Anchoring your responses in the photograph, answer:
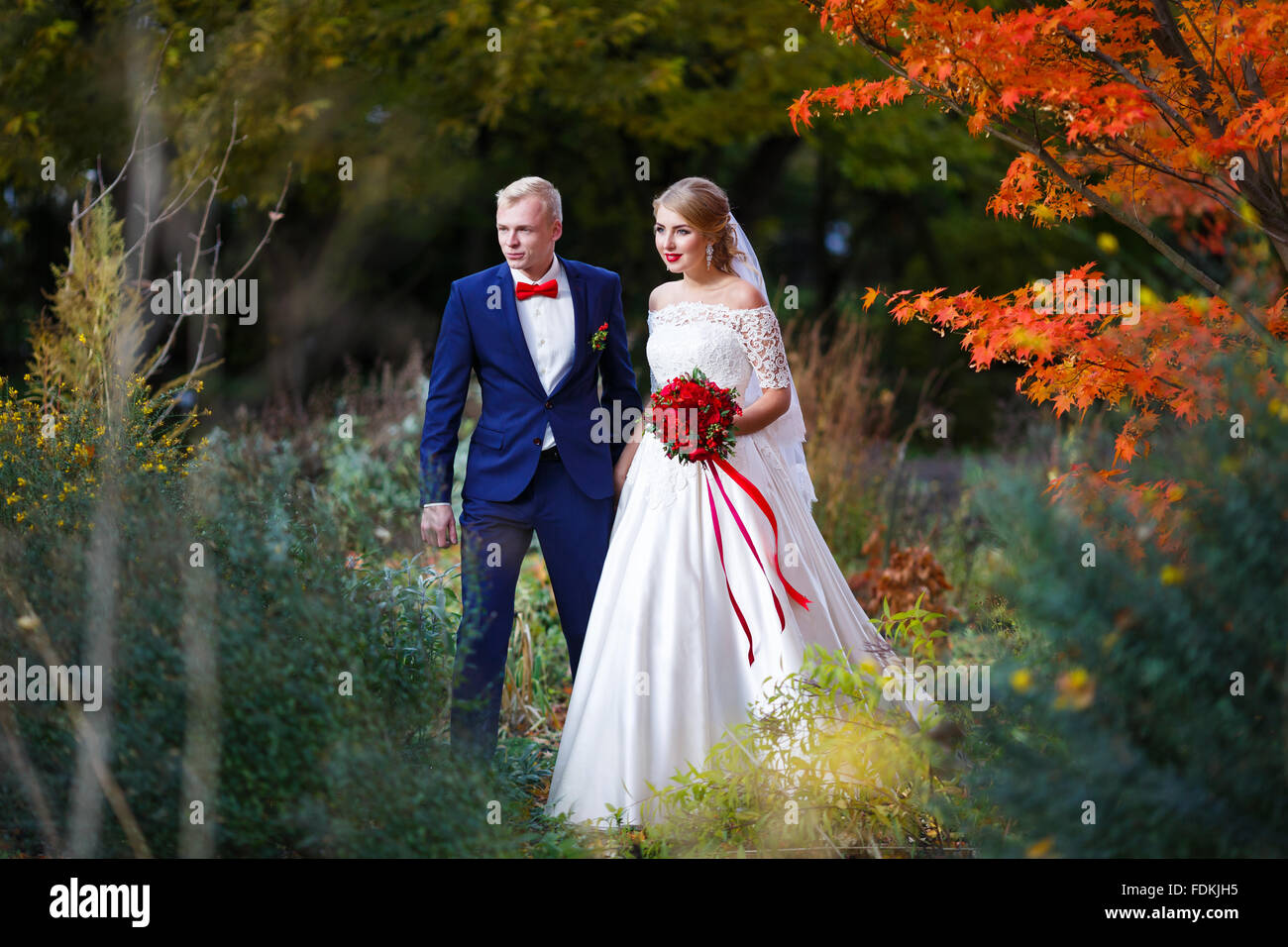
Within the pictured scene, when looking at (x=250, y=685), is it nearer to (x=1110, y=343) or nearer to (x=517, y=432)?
(x=517, y=432)

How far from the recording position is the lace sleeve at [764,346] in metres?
3.92

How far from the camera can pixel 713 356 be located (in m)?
3.92

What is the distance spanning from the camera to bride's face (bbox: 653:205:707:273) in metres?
3.91

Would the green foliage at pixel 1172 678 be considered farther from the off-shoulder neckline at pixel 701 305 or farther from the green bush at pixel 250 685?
the green bush at pixel 250 685

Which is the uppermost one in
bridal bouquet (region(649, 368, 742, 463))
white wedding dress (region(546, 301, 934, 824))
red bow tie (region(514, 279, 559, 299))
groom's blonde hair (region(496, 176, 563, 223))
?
groom's blonde hair (region(496, 176, 563, 223))

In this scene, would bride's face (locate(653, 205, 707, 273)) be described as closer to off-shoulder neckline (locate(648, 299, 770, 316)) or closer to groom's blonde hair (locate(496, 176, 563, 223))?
off-shoulder neckline (locate(648, 299, 770, 316))

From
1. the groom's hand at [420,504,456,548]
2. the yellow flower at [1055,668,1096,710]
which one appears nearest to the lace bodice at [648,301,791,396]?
the groom's hand at [420,504,456,548]

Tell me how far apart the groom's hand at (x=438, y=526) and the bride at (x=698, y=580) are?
539 mm

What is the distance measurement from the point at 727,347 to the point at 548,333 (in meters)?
0.62

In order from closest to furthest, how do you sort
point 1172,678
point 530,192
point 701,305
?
point 1172,678, point 530,192, point 701,305

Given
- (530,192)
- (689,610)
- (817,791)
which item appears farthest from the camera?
(530,192)

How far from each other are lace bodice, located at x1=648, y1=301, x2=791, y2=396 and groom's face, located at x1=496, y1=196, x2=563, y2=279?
1.73 feet

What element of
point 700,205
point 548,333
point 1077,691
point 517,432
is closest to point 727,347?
point 700,205

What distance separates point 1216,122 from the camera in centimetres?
387
